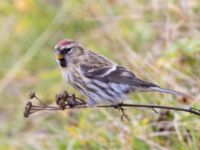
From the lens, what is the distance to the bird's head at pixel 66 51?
453 cm

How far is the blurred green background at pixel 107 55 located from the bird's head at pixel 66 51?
75cm

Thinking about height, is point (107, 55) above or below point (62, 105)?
above

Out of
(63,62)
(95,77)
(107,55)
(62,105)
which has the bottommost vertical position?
(62,105)

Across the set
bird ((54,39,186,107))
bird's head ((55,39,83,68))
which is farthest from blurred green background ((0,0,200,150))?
bird's head ((55,39,83,68))

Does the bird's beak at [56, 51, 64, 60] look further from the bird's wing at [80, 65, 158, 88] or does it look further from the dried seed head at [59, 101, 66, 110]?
the dried seed head at [59, 101, 66, 110]

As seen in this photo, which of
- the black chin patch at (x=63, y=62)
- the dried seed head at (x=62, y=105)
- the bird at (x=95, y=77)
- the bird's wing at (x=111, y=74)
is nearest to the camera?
the dried seed head at (x=62, y=105)

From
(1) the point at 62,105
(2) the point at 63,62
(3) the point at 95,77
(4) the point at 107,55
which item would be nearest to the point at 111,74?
(3) the point at 95,77

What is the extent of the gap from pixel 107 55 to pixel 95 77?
2278 mm

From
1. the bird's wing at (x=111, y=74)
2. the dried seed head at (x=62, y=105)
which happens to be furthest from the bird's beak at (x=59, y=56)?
the dried seed head at (x=62, y=105)

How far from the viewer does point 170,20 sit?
6.20 metres

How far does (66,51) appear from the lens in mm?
4570

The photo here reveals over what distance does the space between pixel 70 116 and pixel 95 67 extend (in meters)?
1.64

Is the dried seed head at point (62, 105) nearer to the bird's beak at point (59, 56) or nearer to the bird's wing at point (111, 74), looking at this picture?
the bird's wing at point (111, 74)

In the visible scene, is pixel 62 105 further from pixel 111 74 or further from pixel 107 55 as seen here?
pixel 107 55
